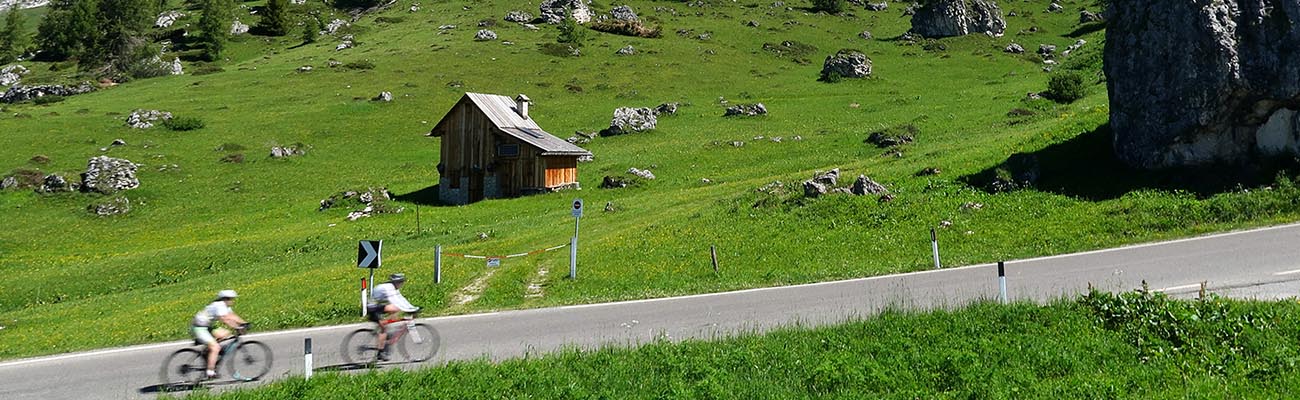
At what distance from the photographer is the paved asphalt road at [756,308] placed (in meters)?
15.6

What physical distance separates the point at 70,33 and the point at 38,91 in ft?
169

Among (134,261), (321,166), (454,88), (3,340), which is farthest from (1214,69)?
(454,88)

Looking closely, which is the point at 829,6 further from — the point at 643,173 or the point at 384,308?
the point at 384,308

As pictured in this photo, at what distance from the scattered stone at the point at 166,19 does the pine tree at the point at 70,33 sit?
58.0ft

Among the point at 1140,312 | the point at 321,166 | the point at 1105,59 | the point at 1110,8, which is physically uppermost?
the point at 1110,8

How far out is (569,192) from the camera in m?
53.7

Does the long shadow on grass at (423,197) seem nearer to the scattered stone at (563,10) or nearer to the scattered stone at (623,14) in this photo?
the scattered stone at (563,10)

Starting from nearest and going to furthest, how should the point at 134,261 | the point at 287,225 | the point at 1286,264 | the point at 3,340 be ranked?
the point at 1286,264
the point at 3,340
the point at 134,261
the point at 287,225

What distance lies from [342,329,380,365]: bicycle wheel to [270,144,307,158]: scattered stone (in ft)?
185

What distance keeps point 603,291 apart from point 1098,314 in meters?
13.5

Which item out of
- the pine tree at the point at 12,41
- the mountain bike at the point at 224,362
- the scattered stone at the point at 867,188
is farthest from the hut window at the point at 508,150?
the pine tree at the point at 12,41

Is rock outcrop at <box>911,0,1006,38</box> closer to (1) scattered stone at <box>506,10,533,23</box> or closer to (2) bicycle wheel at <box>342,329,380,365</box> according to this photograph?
(1) scattered stone at <box>506,10,533,23</box>

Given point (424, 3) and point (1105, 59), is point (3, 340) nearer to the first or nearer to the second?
point (1105, 59)

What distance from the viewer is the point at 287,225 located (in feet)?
155
